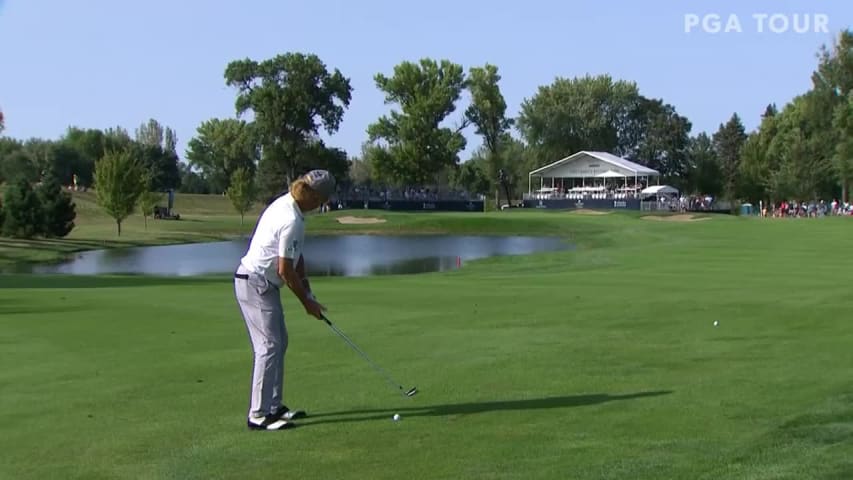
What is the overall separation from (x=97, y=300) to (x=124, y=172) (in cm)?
4968

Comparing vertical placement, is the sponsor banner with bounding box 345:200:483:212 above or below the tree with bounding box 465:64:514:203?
below

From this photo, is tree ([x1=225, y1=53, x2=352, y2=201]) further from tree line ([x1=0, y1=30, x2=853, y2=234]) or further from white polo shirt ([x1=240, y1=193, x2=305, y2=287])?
white polo shirt ([x1=240, y1=193, x2=305, y2=287])

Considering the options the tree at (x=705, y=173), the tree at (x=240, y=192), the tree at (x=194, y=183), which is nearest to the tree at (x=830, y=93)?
the tree at (x=705, y=173)

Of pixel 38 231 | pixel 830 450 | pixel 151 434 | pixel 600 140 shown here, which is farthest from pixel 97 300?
pixel 600 140

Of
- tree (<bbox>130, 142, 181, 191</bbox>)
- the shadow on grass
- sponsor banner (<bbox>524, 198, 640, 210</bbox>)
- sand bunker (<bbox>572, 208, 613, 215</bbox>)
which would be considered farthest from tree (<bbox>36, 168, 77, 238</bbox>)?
tree (<bbox>130, 142, 181, 191</bbox>)

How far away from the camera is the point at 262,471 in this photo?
6809 mm

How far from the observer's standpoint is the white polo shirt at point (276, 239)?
806 cm

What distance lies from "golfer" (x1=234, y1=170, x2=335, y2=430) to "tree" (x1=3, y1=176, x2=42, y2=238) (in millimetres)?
54423

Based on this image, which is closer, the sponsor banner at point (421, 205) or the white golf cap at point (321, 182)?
the white golf cap at point (321, 182)

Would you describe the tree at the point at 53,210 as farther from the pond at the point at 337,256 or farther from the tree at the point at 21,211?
the pond at the point at 337,256

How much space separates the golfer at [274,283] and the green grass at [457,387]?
301mm

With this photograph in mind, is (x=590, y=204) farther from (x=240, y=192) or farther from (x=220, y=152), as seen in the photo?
(x=220, y=152)

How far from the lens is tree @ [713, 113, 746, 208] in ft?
421

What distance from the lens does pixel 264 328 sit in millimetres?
8289
